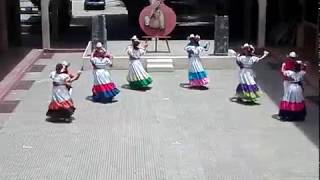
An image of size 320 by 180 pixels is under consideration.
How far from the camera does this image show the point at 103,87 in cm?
1339

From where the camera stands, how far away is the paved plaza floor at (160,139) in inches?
352

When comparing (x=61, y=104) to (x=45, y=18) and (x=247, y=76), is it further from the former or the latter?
(x=45, y=18)

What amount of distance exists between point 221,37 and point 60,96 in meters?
8.15

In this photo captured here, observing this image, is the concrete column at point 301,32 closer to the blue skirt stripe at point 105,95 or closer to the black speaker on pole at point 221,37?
the black speaker on pole at point 221,37

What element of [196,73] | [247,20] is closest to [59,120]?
[196,73]

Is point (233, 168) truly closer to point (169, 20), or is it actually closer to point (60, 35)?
point (169, 20)

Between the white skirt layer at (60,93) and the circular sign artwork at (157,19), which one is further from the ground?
the circular sign artwork at (157,19)

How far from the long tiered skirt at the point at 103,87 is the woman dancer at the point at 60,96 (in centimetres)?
146

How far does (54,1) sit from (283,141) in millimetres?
18668

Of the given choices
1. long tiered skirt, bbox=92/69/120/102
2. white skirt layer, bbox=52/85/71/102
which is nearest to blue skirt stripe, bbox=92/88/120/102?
long tiered skirt, bbox=92/69/120/102

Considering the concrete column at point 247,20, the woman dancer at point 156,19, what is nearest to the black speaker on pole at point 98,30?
the woman dancer at point 156,19

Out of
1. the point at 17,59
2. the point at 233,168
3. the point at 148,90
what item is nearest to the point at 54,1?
the point at 17,59

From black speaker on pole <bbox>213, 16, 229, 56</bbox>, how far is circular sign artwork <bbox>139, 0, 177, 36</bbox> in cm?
139

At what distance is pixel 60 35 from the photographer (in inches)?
1139
